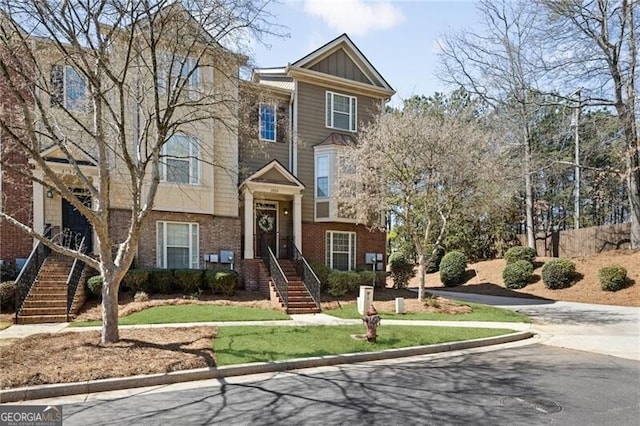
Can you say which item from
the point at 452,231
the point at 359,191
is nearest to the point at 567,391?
the point at 359,191

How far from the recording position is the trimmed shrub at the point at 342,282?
53.1 ft

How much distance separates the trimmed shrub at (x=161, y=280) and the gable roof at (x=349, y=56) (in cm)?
990

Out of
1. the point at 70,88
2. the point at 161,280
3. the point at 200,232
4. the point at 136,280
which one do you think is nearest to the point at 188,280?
the point at 161,280

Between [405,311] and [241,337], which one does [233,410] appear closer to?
[241,337]

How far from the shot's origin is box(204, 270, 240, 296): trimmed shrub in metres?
14.8

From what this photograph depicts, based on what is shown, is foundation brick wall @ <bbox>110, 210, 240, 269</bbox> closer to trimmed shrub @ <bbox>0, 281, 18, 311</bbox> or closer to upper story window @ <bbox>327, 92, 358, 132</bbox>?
trimmed shrub @ <bbox>0, 281, 18, 311</bbox>

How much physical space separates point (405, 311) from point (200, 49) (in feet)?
32.1

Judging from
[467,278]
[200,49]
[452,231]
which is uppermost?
[200,49]

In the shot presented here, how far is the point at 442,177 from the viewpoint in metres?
14.5

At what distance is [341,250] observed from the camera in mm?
19406

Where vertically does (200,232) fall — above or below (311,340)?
above

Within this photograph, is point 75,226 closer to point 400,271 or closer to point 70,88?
Result: point 70,88

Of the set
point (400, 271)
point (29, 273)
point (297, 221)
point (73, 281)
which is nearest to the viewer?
point (29, 273)

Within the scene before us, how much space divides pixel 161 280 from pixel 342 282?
21.6 feet
